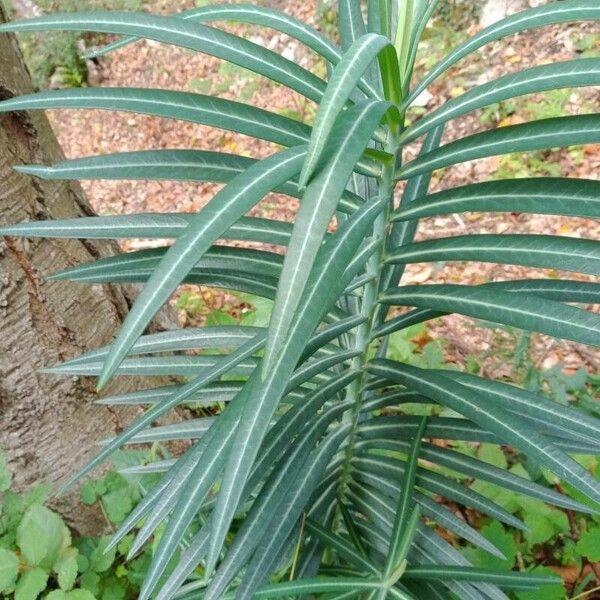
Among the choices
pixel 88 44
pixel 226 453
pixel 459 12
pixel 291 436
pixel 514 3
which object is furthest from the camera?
pixel 88 44

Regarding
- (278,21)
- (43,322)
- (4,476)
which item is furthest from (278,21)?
(4,476)

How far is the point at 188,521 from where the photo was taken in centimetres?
74

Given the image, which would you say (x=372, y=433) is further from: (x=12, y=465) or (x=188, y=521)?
(x=12, y=465)

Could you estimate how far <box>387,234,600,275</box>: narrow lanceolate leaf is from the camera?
2.20 ft

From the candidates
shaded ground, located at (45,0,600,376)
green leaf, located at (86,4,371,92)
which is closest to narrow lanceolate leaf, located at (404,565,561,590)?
green leaf, located at (86,4,371,92)

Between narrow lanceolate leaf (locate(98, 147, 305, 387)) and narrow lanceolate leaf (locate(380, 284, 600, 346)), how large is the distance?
32 centimetres

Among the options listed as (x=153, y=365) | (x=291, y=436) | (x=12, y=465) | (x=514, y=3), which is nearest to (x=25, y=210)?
(x=153, y=365)

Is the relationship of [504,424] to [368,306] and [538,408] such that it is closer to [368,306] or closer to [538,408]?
[538,408]

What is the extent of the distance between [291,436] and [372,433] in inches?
10.4

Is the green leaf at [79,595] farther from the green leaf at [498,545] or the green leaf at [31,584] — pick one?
the green leaf at [498,545]

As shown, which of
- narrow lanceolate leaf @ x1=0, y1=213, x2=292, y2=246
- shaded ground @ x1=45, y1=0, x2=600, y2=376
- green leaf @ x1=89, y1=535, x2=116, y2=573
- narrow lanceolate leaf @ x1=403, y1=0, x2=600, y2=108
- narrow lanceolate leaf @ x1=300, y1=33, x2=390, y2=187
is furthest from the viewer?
shaded ground @ x1=45, y1=0, x2=600, y2=376

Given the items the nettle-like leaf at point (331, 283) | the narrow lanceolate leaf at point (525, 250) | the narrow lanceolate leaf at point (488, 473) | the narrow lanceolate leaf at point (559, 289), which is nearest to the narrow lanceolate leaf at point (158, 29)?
the nettle-like leaf at point (331, 283)

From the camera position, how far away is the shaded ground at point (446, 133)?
2303mm

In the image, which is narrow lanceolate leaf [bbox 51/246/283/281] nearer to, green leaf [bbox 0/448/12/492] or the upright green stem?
the upright green stem
